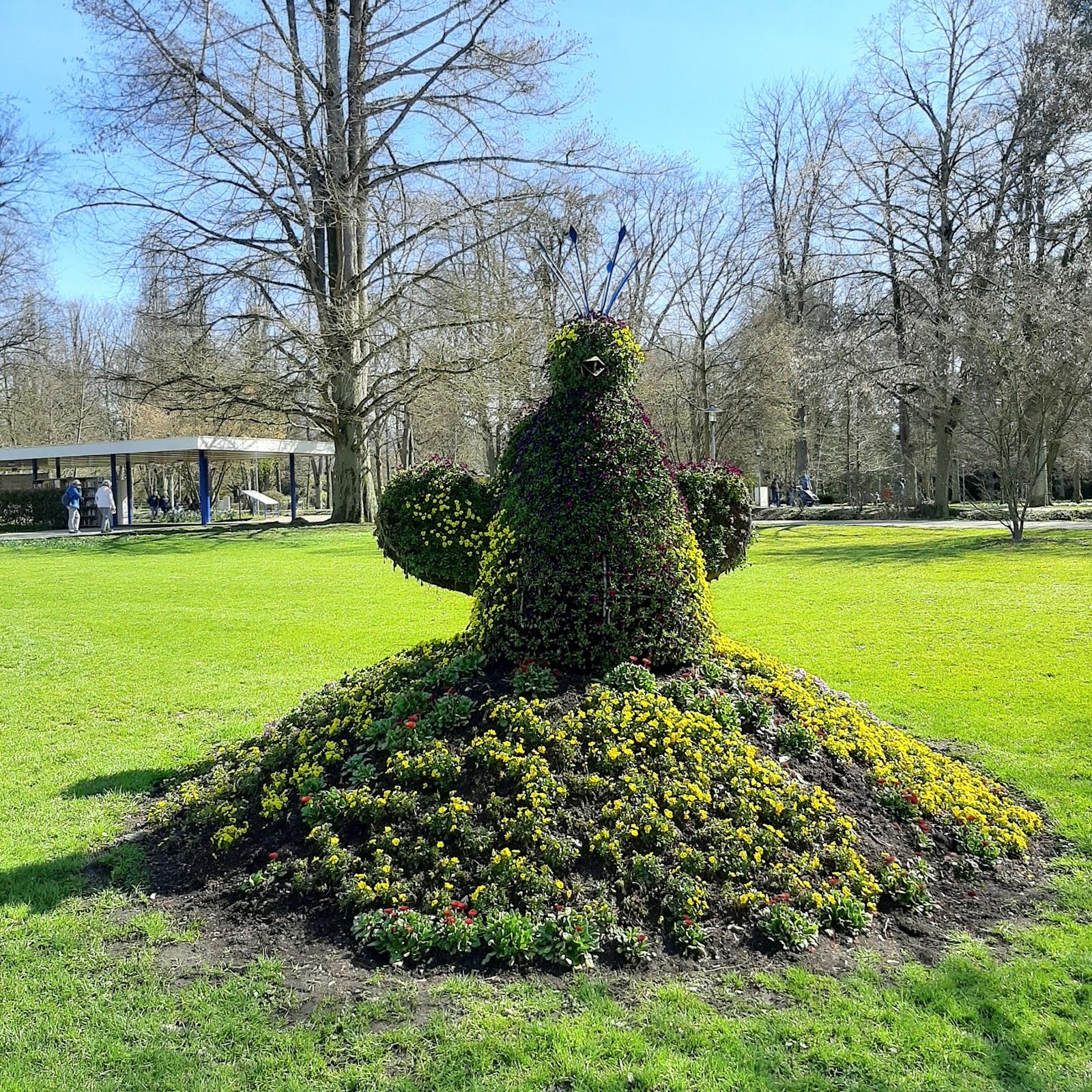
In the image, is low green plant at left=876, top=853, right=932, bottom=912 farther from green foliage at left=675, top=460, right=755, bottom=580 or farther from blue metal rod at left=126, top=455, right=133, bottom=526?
blue metal rod at left=126, top=455, right=133, bottom=526

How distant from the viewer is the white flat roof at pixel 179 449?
96.6ft

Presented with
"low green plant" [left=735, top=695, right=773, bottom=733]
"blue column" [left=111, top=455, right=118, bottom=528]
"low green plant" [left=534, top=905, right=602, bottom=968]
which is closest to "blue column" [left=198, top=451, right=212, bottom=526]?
"blue column" [left=111, top=455, right=118, bottom=528]

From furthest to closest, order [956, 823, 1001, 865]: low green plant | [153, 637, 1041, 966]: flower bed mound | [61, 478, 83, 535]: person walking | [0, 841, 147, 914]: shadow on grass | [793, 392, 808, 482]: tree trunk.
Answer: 1. [793, 392, 808, 482]: tree trunk
2. [61, 478, 83, 535]: person walking
3. [956, 823, 1001, 865]: low green plant
4. [0, 841, 147, 914]: shadow on grass
5. [153, 637, 1041, 966]: flower bed mound

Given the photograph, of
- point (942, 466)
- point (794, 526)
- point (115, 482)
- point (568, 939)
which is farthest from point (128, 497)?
point (568, 939)

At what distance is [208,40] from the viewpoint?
19.9 metres

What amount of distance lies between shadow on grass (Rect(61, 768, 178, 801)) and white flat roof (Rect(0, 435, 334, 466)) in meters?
25.1

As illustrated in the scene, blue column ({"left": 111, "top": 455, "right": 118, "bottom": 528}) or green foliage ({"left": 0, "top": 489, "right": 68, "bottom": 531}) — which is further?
blue column ({"left": 111, "top": 455, "right": 118, "bottom": 528})

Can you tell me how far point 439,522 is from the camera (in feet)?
18.0

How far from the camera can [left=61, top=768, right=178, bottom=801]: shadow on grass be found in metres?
5.53

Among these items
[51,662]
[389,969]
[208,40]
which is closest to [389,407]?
[208,40]

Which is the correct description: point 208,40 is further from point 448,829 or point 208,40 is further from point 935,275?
point 935,275

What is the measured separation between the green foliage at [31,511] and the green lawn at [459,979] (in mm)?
22205

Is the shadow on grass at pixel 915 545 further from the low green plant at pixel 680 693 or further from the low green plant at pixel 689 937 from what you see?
the low green plant at pixel 689 937

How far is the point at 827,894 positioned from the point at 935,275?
106ft
